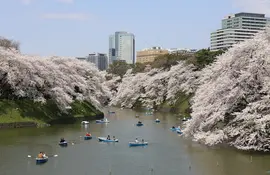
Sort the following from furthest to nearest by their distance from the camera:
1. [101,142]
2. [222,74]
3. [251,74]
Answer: [101,142]
[222,74]
[251,74]

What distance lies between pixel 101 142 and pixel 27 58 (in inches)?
708

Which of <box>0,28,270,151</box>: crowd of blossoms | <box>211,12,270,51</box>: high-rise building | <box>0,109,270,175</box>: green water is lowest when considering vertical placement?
<box>0,109,270,175</box>: green water

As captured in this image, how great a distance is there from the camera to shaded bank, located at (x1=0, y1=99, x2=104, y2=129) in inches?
1625

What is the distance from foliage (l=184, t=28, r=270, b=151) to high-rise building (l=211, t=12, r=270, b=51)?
5102 inches

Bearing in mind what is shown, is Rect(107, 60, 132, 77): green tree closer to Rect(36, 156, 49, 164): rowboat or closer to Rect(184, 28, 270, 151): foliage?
Rect(184, 28, 270, 151): foliage

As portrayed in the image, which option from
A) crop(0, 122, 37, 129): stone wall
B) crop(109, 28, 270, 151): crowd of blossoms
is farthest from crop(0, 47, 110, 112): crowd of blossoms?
crop(109, 28, 270, 151): crowd of blossoms

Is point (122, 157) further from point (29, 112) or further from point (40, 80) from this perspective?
point (40, 80)

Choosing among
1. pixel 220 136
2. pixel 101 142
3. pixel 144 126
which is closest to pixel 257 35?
pixel 220 136

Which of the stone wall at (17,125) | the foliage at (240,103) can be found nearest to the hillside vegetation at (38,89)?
the stone wall at (17,125)

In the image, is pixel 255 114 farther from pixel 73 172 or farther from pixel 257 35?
pixel 73 172

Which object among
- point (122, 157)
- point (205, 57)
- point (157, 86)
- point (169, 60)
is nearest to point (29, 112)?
point (122, 157)

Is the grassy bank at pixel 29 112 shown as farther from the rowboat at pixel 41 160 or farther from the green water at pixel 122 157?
the rowboat at pixel 41 160

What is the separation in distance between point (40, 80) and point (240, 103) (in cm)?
2489

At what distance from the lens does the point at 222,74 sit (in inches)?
1238
